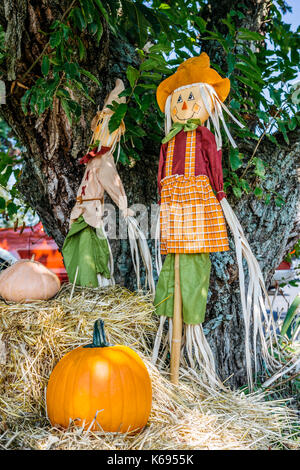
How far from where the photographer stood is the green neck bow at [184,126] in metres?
2.00

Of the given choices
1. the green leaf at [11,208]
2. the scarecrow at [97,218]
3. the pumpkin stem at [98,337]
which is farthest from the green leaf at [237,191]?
the green leaf at [11,208]

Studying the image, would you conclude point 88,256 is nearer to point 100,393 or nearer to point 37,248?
point 100,393

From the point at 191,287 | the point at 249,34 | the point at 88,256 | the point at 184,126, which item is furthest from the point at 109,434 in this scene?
the point at 249,34

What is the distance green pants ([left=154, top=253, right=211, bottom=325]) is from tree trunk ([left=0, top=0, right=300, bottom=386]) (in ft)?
1.48

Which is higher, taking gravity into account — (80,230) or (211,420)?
(80,230)

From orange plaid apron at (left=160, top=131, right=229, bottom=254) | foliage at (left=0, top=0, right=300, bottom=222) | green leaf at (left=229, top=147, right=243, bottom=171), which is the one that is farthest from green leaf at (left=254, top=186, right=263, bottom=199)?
orange plaid apron at (left=160, top=131, right=229, bottom=254)

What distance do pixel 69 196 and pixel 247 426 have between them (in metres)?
1.55

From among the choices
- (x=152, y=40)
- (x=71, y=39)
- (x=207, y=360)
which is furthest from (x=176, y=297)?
(x=152, y=40)

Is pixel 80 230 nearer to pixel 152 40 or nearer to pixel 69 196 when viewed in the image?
pixel 69 196

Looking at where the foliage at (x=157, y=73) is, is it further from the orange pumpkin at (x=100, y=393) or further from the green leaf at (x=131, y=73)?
the orange pumpkin at (x=100, y=393)

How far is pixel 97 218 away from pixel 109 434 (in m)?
1.11

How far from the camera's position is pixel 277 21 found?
2621 millimetres

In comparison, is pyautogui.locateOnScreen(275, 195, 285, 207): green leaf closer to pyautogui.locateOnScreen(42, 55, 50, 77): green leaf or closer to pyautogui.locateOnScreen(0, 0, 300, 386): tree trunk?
pyautogui.locateOnScreen(0, 0, 300, 386): tree trunk

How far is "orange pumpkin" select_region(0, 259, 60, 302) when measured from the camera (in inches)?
80.0
